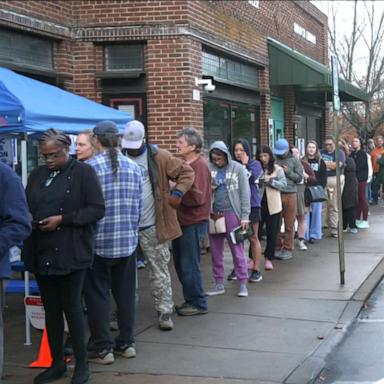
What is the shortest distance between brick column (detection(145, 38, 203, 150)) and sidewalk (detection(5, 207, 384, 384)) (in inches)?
101

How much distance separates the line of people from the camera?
15.5 feet

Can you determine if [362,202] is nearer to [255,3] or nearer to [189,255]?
[255,3]

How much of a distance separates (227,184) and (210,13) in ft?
17.0

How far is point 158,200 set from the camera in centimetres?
601

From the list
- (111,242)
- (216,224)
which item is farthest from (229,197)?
(111,242)

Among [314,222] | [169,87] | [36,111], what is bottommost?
[314,222]

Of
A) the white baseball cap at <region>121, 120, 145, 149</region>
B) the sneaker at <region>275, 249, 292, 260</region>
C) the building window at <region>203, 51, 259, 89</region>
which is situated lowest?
the sneaker at <region>275, 249, 292, 260</region>

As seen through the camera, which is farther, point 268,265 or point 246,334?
point 268,265

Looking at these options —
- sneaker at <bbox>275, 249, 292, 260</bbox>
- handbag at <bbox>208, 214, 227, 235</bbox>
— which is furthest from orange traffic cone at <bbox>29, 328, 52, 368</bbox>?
sneaker at <bbox>275, 249, 292, 260</bbox>

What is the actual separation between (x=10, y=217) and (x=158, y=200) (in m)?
1.99

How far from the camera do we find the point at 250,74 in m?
14.4

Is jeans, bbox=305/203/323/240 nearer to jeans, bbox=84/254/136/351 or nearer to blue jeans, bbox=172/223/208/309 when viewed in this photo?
blue jeans, bbox=172/223/208/309

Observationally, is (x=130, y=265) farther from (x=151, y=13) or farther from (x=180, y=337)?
(x=151, y=13)

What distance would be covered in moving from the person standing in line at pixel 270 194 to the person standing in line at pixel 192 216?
2.61 meters
